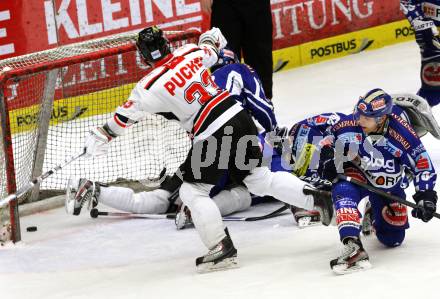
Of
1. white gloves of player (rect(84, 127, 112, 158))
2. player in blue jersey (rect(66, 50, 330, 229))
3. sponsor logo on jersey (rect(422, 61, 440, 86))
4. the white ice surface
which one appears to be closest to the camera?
the white ice surface

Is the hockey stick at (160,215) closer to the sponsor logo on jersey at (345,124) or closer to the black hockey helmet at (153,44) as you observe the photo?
the sponsor logo on jersey at (345,124)

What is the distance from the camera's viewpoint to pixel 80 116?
7449 millimetres

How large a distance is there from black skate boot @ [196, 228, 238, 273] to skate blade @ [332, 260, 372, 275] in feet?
1.89

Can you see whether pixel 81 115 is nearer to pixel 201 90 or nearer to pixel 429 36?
pixel 201 90

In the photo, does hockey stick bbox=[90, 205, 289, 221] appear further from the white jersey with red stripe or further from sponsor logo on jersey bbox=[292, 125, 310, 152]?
the white jersey with red stripe

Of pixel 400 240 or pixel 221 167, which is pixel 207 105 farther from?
pixel 400 240

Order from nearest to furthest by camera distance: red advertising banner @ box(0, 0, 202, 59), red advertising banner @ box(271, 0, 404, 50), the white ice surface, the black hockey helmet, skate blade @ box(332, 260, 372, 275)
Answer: the white ice surface
skate blade @ box(332, 260, 372, 275)
the black hockey helmet
red advertising banner @ box(0, 0, 202, 59)
red advertising banner @ box(271, 0, 404, 50)

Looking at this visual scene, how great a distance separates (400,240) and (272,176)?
27.5 inches

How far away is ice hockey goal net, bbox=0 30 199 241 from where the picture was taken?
22.3 ft

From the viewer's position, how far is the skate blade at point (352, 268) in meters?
5.14

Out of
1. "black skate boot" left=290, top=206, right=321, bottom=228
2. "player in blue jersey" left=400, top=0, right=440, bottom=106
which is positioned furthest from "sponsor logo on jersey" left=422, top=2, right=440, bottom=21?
"black skate boot" left=290, top=206, right=321, bottom=228

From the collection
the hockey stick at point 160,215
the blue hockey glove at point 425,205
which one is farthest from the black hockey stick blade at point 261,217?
the blue hockey glove at point 425,205

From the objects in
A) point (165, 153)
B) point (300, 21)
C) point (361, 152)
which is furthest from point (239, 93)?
point (300, 21)

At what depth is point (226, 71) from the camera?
668 centimetres
